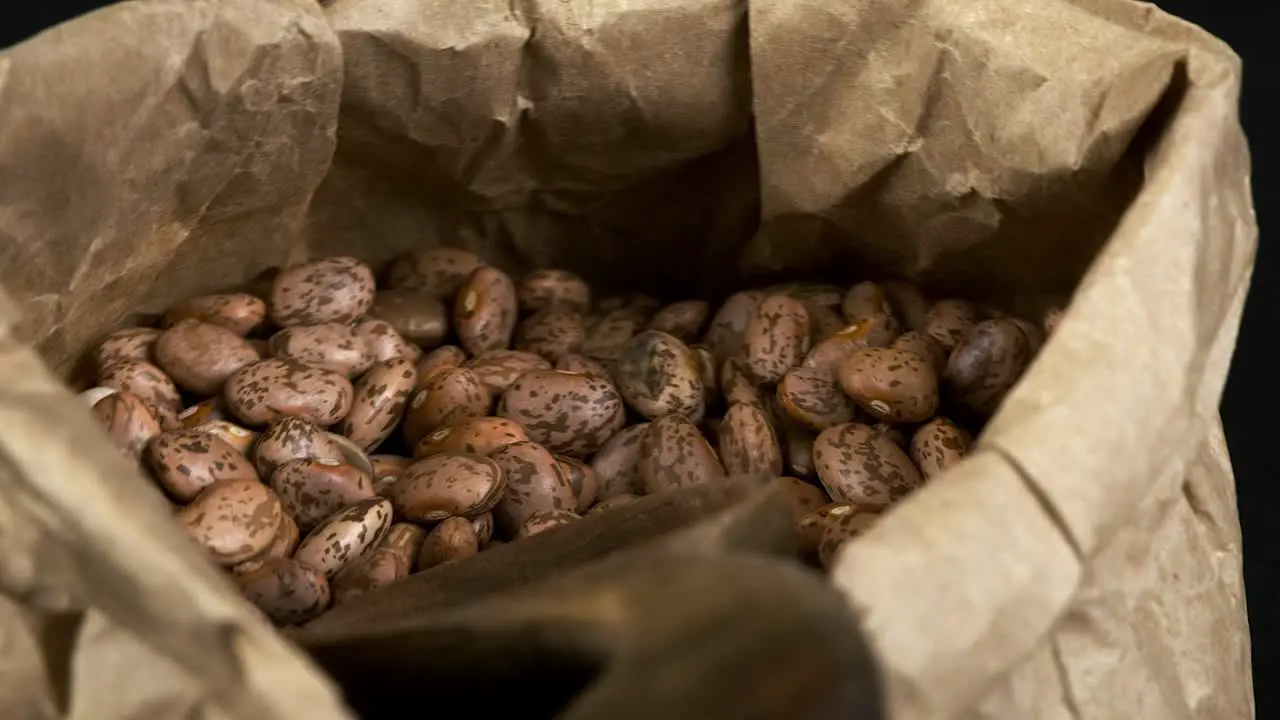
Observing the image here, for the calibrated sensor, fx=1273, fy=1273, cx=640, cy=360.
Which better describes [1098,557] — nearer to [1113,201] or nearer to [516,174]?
[1113,201]

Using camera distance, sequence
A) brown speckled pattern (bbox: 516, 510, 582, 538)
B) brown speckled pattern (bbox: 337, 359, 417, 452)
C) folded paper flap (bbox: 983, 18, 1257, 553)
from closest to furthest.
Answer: folded paper flap (bbox: 983, 18, 1257, 553)
brown speckled pattern (bbox: 516, 510, 582, 538)
brown speckled pattern (bbox: 337, 359, 417, 452)

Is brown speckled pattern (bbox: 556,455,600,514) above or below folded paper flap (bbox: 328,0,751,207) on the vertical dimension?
below

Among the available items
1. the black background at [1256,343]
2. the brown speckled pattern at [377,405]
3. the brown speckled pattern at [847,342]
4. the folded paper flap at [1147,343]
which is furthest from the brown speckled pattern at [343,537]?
the black background at [1256,343]

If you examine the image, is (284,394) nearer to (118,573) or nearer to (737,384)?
(737,384)

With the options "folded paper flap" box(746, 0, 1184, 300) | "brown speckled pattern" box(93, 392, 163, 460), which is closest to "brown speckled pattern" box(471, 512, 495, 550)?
"brown speckled pattern" box(93, 392, 163, 460)

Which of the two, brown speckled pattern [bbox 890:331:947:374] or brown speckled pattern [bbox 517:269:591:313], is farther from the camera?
brown speckled pattern [bbox 517:269:591:313]

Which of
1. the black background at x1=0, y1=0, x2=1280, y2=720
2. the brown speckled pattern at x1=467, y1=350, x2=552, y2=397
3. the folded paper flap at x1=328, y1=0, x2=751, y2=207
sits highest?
the folded paper flap at x1=328, y1=0, x2=751, y2=207

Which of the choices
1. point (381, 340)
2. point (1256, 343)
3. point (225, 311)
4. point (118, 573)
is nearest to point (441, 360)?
point (381, 340)

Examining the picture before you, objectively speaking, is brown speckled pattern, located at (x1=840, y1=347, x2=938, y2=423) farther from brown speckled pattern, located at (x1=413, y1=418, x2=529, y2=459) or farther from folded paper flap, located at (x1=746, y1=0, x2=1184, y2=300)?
brown speckled pattern, located at (x1=413, y1=418, x2=529, y2=459)
